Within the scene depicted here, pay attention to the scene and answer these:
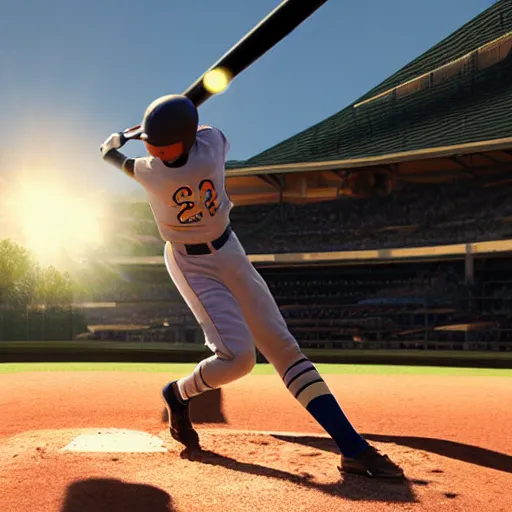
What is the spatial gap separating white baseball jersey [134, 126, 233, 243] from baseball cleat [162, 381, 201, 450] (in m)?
0.90

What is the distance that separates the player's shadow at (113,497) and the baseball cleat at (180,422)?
679mm

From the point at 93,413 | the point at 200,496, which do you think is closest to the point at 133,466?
the point at 200,496

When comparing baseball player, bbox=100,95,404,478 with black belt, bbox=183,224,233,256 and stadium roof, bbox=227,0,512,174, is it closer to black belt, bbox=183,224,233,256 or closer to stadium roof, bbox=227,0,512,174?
black belt, bbox=183,224,233,256

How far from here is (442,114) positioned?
2262cm

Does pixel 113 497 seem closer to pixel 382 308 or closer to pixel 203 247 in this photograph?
pixel 203 247

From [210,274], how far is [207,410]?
6.91ft

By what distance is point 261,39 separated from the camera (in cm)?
309

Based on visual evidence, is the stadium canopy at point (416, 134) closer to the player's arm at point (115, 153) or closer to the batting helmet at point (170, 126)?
the player's arm at point (115, 153)

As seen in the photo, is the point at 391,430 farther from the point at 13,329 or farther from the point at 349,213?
the point at 13,329

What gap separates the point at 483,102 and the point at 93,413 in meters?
20.6

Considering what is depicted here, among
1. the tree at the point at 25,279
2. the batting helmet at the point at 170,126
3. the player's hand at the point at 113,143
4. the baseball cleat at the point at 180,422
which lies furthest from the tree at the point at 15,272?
the batting helmet at the point at 170,126

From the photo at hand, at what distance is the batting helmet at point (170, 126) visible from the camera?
3.06 meters

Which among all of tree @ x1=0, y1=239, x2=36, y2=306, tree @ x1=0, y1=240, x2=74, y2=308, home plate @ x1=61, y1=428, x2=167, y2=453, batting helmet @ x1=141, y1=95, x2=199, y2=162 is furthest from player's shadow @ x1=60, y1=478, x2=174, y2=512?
tree @ x1=0, y1=239, x2=36, y2=306

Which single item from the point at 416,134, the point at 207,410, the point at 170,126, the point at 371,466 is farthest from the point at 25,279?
the point at 371,466
